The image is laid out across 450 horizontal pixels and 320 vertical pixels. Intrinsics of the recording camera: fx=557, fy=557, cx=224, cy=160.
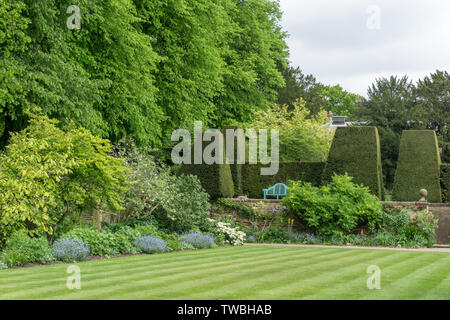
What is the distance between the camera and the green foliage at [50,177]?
41.0 ft

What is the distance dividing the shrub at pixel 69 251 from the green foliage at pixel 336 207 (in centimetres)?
956

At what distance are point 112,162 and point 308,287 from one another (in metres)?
8.31

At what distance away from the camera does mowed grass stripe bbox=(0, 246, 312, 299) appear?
780 cm

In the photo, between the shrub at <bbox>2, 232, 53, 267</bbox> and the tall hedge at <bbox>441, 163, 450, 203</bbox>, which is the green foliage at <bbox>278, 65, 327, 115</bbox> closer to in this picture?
the tall hedge at <bbox>441, 163, 450, 203</bbox>

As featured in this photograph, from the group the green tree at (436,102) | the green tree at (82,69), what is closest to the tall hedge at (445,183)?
the green tree at (82,69)

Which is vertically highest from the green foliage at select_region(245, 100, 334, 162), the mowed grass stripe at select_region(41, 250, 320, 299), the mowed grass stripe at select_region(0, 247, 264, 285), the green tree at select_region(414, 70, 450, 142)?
the green tree at select_region(414, 70, 450, 142)

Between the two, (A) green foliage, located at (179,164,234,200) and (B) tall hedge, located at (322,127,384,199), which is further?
(A) green foliage, located at (179,164,234,200)

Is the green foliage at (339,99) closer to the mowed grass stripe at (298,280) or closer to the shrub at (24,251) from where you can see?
the mowed grass stripe at (298,280)

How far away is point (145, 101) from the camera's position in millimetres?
20812


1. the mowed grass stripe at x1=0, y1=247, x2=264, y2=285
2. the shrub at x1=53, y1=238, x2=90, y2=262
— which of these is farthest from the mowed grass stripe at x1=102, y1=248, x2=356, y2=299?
the shrub at x1=53, y1=238, x2=90, y2=262

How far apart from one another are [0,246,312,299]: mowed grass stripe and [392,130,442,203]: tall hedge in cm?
1110

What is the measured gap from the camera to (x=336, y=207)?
64.7 ft

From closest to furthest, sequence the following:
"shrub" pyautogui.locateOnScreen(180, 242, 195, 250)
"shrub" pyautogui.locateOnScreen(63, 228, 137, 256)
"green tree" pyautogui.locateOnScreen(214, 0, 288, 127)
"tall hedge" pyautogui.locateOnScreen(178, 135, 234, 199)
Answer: "shrub" pyautogui.locateOnScreen(63, 228, 137, 256) < "shrub" pyautogui.locateOnScreen(180, 242, 195, 250) < "tall hedge" pyautogui.locateOnScreen(178, 135, 234, 199) < "green tree" pyautogui.locateOnScreen(214, 0, 288, 127)

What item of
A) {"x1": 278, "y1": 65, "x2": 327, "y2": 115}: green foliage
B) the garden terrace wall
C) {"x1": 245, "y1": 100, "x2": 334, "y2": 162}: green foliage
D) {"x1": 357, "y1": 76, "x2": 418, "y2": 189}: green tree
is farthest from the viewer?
{"x1": 278, "y1": 65, "x2": 327, "y2": 115}: green foliage
